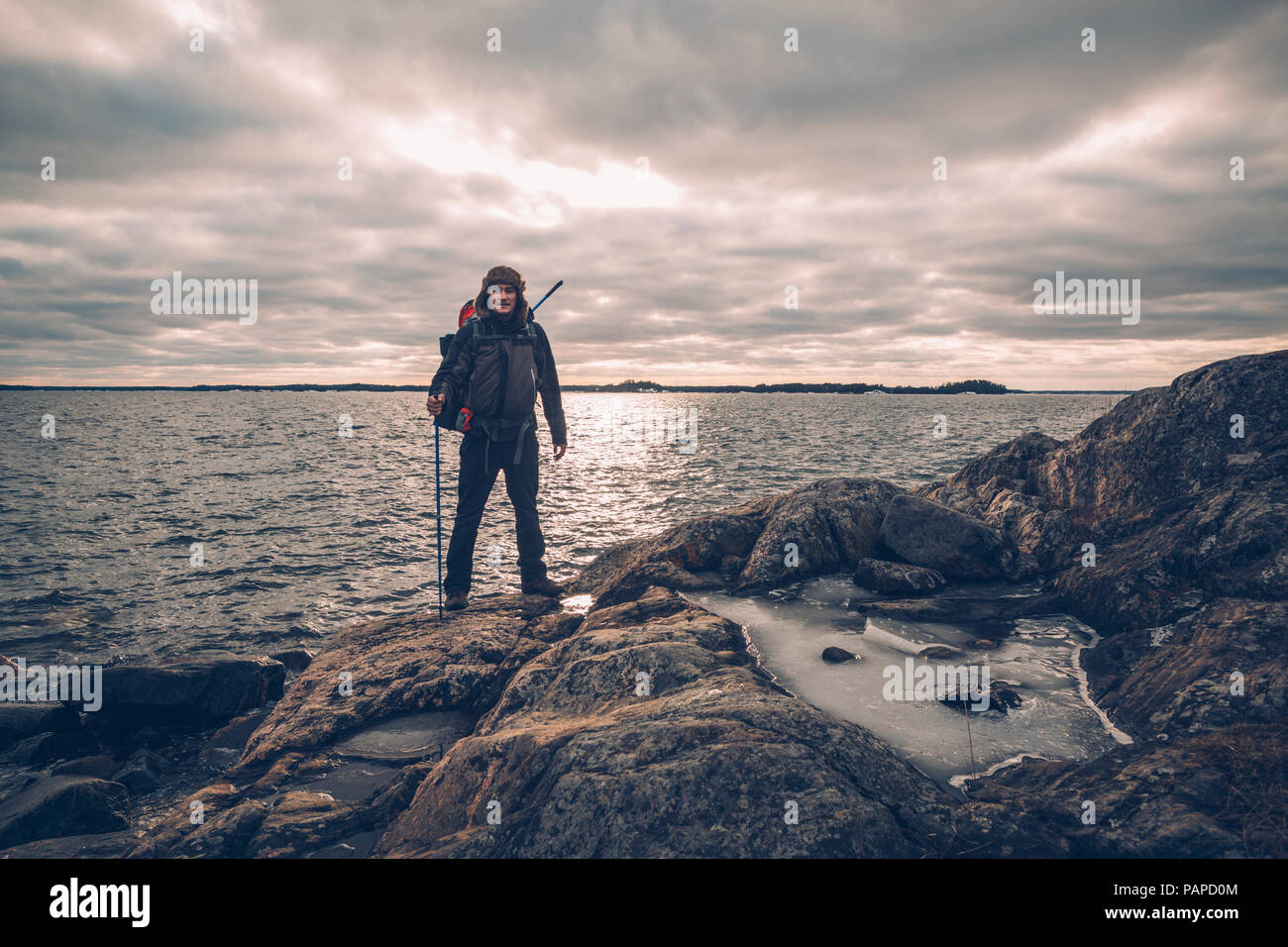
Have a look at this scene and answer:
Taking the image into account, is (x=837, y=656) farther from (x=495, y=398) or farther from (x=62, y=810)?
(x=62, y=810)

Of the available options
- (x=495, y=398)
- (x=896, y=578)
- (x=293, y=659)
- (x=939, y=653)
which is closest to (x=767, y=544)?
(x=896, y=578)

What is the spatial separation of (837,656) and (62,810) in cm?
696

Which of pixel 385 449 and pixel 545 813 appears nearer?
pixel 545 813

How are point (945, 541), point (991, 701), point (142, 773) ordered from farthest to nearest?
point (945, 541), point (142, 773), point (991, 701)

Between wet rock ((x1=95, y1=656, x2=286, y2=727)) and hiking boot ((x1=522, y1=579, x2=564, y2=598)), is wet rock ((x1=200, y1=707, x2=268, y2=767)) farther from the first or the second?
hiking boot ((x1=522, y1=579, x2=564, y2=598))

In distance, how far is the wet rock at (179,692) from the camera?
7211 millimetres

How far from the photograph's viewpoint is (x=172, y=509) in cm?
2150

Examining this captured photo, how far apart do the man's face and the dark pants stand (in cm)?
148

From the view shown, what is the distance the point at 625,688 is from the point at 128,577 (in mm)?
14246

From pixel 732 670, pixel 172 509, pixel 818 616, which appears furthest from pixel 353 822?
pixel 172 509

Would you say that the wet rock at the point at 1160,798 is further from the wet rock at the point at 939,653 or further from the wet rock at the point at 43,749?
the wet rock at the point at 43,749

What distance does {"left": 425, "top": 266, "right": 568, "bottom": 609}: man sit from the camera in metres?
7.23

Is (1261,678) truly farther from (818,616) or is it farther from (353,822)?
(353,822)

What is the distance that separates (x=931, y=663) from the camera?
17.9ft
